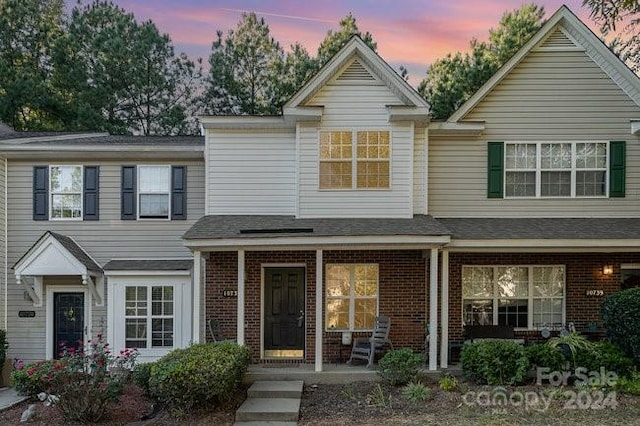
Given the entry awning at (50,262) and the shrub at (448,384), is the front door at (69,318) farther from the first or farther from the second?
the shrub at (448,384)

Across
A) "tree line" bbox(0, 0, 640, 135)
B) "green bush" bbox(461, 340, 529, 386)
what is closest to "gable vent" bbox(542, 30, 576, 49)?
"green bush" bbox(461, 340, 529, 386)

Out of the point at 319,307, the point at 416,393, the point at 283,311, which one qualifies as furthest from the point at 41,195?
the point at 416,393

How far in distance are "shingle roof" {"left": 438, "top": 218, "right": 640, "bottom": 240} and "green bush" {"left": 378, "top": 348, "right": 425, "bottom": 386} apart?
2.55m

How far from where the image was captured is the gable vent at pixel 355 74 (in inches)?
445

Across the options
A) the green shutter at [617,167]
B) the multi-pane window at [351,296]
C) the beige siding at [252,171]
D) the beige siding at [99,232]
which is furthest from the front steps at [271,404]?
the green shutter at [617,167]

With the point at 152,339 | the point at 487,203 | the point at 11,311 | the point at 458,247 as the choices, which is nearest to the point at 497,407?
the point at 458,247

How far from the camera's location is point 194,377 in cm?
789

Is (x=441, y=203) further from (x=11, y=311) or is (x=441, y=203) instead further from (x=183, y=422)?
(x=11, y=311)

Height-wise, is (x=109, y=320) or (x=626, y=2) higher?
(x=626, y=2)

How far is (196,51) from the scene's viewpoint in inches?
941

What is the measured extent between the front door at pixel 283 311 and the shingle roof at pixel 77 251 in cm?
389

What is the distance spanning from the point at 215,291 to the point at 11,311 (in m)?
4.89

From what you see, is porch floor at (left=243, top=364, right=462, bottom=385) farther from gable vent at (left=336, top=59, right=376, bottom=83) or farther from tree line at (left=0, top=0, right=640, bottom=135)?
tree line at (left=0, top=0, right=640, bottom=135)

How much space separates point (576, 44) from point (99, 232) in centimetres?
1189
